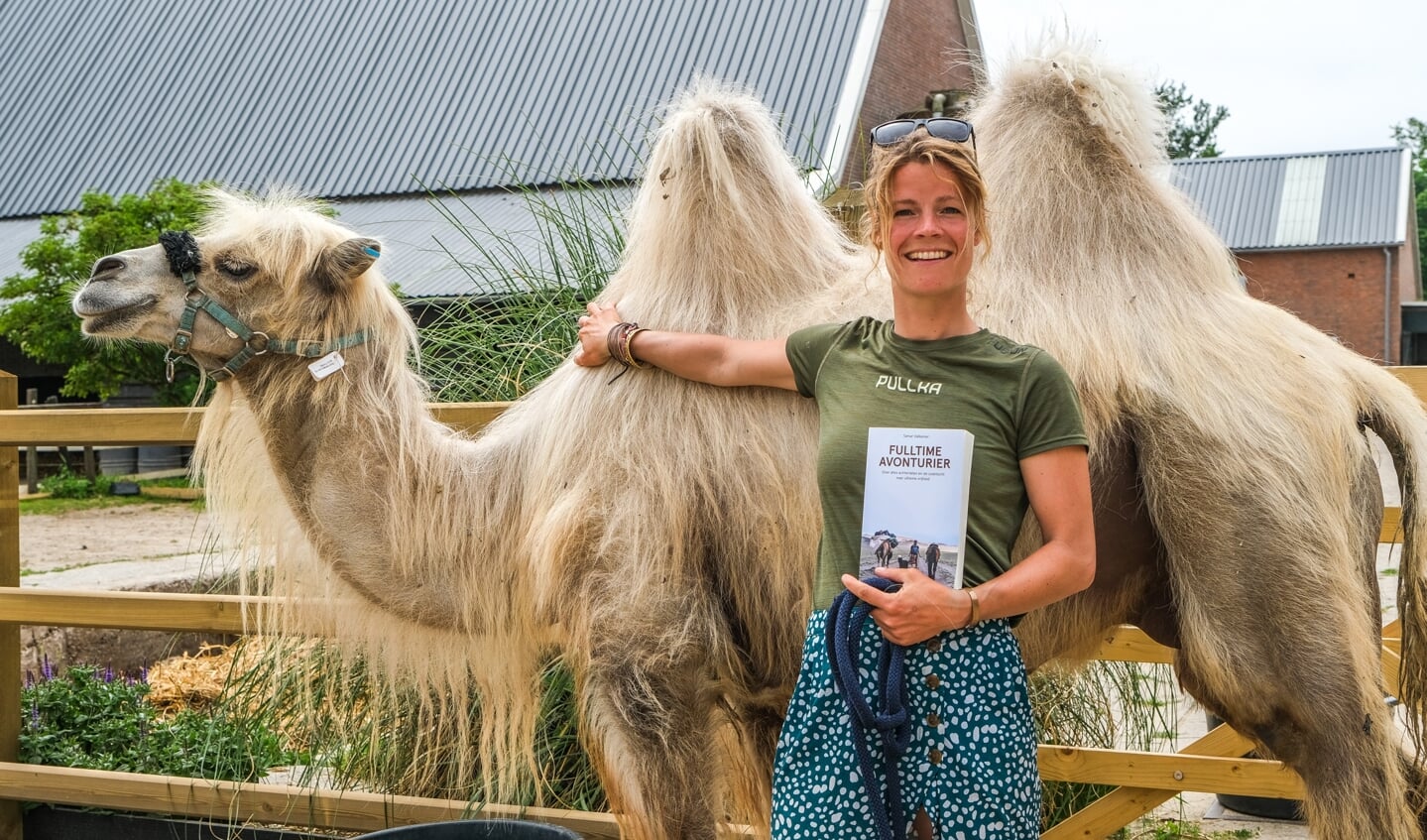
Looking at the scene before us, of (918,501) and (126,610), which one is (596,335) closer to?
(918,501)

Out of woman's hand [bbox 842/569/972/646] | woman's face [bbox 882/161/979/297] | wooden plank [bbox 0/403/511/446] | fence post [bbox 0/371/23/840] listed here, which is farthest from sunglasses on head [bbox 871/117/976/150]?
fence post [bbox 0/371/23/840]

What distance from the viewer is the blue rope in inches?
87.1

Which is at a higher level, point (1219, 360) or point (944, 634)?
point (1219, 360)

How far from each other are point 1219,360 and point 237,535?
8.71 ft

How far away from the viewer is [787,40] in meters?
18.5

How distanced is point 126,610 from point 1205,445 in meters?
3.57

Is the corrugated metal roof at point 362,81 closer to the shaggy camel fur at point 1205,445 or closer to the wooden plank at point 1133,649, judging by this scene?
the wooden plank at point 1133,649

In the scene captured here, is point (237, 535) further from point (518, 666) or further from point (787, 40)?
point (787, 40)

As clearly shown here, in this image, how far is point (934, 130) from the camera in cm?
240

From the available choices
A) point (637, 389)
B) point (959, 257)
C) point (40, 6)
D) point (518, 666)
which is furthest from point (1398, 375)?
point (40, 6)

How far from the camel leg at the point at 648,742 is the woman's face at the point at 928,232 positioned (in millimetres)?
1102

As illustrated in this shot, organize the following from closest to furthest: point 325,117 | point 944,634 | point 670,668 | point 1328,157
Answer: point 944,634 < point 670,668 < point 325,117 < point 1328,157

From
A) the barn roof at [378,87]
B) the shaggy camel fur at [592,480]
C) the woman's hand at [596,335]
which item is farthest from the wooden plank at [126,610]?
the barn roof at [378,87]

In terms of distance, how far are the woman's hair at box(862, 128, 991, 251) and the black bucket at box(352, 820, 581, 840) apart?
1.74 meters
